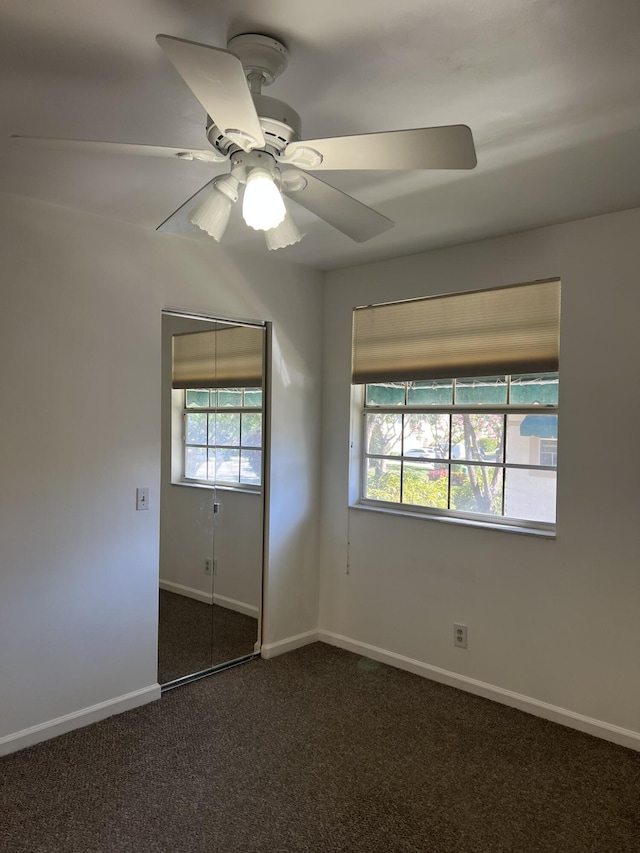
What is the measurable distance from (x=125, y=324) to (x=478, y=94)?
77.1 inches

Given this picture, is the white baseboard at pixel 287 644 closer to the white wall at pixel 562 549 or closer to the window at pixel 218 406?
the white wall at pixel 562 549

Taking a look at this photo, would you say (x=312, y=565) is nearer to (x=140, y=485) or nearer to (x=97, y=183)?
(x=140, y=485)

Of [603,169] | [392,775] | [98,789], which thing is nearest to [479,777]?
[392,775]

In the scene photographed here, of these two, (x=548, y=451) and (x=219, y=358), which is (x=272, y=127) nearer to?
(x=219, y=358)

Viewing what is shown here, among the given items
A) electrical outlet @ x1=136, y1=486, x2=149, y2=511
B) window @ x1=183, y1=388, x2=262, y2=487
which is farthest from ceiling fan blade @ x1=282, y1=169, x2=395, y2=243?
electrical outlet @ x1=136, y1=486, x2=149, y2=511

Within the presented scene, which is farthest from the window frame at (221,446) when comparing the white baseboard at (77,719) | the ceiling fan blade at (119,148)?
the ceiling fan blade at (119,148)

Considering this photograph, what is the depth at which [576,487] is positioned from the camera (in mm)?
2891

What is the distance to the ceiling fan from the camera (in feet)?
4.23

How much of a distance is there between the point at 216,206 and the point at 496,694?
278 centimetres

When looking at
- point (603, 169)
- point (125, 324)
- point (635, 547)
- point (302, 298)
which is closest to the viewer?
point (603, 169)

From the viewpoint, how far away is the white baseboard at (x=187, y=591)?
3.27 metres

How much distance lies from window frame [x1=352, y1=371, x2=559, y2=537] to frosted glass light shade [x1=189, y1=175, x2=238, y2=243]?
1.99 m

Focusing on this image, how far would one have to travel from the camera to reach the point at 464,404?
3408 millimetres

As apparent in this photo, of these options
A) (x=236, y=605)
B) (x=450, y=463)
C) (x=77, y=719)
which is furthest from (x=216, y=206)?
(x=236, y=605)
